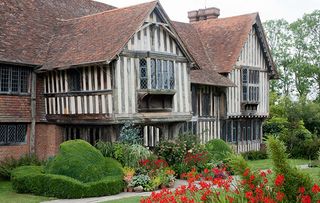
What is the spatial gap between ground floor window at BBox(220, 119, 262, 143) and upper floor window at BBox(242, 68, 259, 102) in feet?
4.83

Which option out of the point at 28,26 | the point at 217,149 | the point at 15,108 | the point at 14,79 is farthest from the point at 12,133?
the point at 217,149

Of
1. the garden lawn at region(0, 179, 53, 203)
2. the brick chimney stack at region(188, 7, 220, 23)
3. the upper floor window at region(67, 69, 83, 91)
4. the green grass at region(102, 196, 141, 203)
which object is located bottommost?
the garden lawn at region(0, 179, 53, 203)

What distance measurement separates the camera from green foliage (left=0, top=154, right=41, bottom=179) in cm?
1850

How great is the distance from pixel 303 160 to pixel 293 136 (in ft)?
7.05

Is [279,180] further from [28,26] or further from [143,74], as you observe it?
[28,26]

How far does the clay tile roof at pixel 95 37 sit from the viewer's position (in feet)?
59.8

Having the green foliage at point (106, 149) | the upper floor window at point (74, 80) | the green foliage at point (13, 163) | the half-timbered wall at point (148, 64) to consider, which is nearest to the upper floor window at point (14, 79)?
the upper floor window at point (74, 80)

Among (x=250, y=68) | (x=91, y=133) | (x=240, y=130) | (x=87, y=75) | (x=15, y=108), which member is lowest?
(x=240, y=130)

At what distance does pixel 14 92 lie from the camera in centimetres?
1966

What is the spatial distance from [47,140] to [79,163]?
5.69 meters

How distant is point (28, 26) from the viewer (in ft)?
70.3

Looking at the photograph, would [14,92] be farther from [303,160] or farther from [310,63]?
[310,63]

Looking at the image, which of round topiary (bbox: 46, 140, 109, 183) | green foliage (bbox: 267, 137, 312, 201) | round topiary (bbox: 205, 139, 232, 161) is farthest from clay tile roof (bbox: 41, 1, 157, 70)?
green foliage (bbox: 267, 137, 312, 201)

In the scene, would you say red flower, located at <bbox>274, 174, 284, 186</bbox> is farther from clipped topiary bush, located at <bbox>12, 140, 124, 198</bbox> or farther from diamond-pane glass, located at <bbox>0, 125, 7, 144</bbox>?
diamond-pane glass, located at <bbox>0, 125, 7, 144</bbox>
